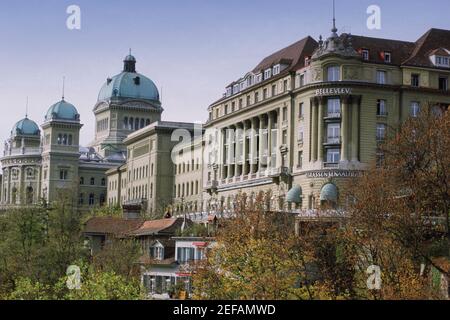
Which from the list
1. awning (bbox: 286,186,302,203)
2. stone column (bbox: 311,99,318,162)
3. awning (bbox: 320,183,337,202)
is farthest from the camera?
stone column (bbox: 311,99,318,162)

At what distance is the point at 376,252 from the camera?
57.7 meters

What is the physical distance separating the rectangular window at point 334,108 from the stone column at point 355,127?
161cm

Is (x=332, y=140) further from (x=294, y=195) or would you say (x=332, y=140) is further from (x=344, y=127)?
(x=294, y=195)

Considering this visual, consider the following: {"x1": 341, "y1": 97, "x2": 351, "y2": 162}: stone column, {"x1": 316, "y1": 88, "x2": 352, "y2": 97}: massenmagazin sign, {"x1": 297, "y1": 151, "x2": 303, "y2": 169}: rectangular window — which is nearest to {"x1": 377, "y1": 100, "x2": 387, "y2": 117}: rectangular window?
{"x1": 341, "y1": 97, "x2": 351, "y2": 162}: stone column

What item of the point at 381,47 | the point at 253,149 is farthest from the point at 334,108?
the point at 253,149

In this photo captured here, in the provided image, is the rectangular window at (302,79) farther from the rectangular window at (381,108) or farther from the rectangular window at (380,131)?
the rectangular window at (380,131)

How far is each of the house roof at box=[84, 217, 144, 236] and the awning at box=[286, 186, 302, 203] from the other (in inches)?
635

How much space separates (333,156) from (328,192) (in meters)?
5.45

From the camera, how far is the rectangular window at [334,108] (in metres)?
102

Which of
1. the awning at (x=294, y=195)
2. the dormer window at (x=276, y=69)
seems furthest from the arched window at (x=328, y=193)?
the dormer window at (x=276, y=69)

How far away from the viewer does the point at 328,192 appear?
98500 mm

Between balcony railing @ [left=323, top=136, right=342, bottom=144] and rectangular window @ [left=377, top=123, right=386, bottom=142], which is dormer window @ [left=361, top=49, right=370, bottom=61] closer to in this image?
rectangular window @ [left=377, top=123, right=386, bottom=142]

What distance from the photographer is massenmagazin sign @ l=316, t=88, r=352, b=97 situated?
101 metres
